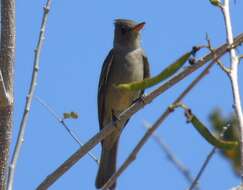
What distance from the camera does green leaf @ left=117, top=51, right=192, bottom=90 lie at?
2.17 metres

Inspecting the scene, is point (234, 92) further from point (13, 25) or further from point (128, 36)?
point (128, 36)

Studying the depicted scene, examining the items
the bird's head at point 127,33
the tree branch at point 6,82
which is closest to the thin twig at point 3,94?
the tree branch at point 6,82

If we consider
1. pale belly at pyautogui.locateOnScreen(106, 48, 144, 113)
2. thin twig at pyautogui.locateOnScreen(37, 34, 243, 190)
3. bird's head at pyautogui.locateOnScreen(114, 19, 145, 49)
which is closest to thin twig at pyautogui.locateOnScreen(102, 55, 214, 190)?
thin twig at pyautogui.locateOnScreen(37, 34, 243, 190)

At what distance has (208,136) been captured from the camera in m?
2.21

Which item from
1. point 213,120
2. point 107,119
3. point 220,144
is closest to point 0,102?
point 220,144

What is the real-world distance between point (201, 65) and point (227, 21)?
0.74 meters

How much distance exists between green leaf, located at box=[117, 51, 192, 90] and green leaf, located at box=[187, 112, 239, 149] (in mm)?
210

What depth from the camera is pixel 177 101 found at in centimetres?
211

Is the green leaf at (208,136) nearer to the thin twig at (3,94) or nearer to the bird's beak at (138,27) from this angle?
the thin twig at (3,94)

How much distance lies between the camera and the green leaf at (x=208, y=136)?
2080mm

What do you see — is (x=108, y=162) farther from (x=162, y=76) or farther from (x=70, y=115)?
(x=162, y=76)

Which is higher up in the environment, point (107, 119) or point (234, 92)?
point (234, 92)

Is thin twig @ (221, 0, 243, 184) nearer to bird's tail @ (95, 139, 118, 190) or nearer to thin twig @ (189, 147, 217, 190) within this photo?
thin twig @ (189, 147, 217, 190)

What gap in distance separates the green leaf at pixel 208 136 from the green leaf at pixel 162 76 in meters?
0.21
